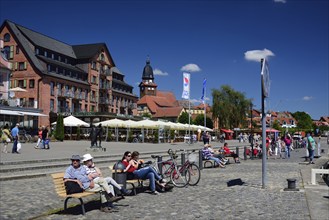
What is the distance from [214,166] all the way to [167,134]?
102 feet

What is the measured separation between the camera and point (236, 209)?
324 inches

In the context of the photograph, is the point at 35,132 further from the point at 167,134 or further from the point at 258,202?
the point at 258,202

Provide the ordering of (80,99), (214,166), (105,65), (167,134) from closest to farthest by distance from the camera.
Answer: (214,166)
(167,134)
(80,99)
(105,65)

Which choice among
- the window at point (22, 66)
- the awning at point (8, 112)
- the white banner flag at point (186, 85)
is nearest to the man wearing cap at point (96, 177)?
the white banner flag at point (186, 85)

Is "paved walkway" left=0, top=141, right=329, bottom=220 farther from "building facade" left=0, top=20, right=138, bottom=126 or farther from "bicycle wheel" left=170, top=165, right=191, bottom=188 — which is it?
"building facade" left=0, top=20, right=138, bottom=126

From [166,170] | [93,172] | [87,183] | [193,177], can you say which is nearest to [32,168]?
[166,170]

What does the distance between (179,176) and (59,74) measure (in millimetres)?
53991

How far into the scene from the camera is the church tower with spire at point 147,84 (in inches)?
5817

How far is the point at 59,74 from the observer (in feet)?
205

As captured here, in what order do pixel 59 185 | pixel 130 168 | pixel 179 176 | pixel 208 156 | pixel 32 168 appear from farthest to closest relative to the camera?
1. pixel 208 156
2. pixel 32 168
3. pixel 179 176
4. pixel 130 168
5. pixel 59 185

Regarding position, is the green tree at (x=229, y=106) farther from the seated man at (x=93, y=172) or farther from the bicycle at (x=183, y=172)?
the seated man at (x=93, y=172)

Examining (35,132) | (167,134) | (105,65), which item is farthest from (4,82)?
(105,65)

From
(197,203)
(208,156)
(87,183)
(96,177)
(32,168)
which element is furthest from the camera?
(208,156)

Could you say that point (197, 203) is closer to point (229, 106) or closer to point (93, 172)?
point (93, 172)
